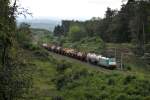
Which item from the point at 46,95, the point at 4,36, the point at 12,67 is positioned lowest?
the point at 46,95

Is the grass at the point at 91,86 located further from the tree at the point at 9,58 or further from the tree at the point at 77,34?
the tree at the point at 77,34

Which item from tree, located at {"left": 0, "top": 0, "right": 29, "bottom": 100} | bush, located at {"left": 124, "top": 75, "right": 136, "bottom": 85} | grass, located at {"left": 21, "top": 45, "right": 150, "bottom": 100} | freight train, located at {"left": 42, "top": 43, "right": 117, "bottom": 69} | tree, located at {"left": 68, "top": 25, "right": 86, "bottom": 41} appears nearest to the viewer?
tree, located at {"left": 0, "top": 0, "right": 29, "bottom": 100}

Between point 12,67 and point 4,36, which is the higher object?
point 4,36

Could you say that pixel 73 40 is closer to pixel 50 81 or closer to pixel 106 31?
pixel 106 31

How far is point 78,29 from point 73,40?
8.97 m

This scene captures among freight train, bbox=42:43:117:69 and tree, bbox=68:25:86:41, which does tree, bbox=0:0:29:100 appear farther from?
tree, bbox=68:25:86:41

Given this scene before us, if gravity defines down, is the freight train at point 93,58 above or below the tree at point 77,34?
below

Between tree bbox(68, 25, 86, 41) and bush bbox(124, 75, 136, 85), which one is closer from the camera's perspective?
bush bbox(124, 75, 136, 85)

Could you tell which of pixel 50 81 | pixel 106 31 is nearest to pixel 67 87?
pixel 50 81

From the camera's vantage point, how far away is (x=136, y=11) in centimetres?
9038

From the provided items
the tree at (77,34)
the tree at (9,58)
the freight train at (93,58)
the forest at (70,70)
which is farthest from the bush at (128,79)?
the tree at (77,34)

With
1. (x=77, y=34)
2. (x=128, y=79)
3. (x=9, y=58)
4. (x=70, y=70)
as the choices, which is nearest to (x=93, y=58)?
(x=70, y=70)

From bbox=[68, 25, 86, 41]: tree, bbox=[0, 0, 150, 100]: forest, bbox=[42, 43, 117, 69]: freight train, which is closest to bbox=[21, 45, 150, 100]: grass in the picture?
bbox=[0, 0, 150, 100]: forest

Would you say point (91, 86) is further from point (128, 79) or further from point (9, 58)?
point (9, 58)
